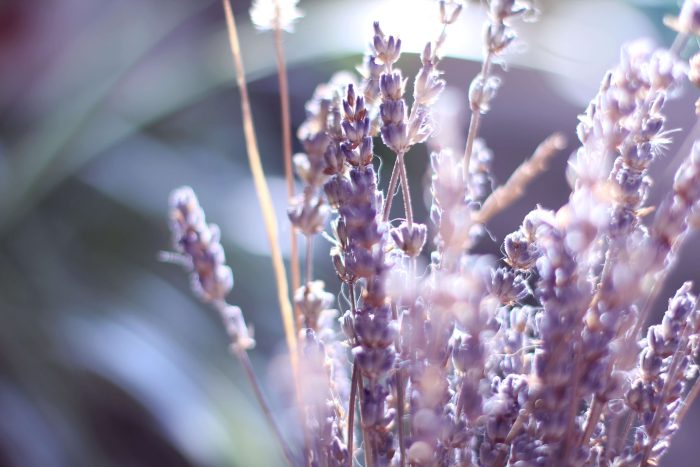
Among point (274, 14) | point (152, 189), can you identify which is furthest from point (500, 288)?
point (152, 189)

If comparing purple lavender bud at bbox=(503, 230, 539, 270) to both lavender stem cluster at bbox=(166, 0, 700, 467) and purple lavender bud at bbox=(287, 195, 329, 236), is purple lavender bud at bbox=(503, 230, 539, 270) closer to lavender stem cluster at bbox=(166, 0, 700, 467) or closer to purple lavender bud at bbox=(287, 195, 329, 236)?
lavender stem cluster at bbox=(166, 0, 700, 467)

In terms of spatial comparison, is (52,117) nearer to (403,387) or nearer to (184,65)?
(184,65)

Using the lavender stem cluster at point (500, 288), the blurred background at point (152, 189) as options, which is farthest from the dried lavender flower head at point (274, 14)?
the blurred background at point (152, 189)

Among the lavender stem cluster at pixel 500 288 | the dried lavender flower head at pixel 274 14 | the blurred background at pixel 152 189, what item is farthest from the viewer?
the blurred background at pixel 152 189

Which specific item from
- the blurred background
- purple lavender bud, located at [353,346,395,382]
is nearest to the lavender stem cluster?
purple lavender bud, located at [353,346,395,382]

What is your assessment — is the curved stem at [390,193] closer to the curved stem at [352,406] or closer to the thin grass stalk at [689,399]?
the curved stem at [352,406]

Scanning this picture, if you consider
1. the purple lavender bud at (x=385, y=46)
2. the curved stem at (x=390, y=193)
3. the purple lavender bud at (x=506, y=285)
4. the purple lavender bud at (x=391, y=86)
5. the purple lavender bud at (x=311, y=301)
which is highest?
the purple lavender bud at (x=385, y=46)
